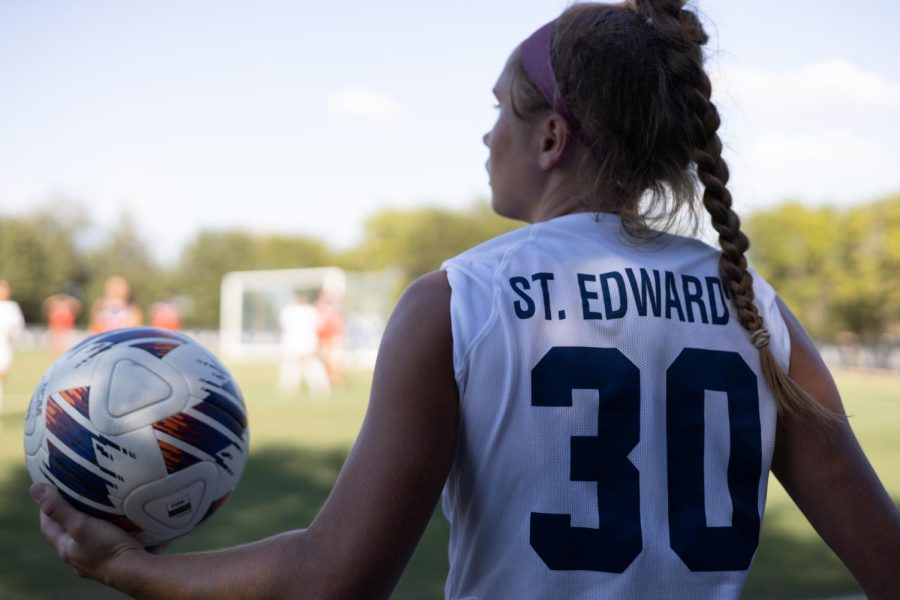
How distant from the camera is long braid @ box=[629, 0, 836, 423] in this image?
58.6 inches

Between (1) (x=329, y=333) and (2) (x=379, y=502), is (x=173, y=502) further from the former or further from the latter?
(1) (x=329, y=333)

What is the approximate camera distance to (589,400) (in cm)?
135

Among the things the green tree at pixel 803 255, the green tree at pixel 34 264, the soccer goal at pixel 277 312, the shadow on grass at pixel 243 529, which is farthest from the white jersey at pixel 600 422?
the green tree at pixel 34 264

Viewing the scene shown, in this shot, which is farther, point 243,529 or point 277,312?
point 277,312

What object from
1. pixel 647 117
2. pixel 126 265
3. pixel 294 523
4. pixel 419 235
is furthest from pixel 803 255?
pixel 126 265

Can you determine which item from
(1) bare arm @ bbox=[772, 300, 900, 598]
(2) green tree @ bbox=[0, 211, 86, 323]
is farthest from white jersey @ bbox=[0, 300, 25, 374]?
(2) green tree @ bbox=[0, 211, 86, 323]

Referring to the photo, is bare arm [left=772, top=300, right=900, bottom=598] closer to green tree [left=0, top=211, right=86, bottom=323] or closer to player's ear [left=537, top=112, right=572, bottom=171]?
player's ear [left=537, top=112, right=572, bottom=171]

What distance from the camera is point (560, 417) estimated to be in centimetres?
132

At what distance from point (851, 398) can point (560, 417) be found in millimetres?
22129

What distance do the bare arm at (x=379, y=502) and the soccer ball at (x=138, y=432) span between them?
16.6 inches

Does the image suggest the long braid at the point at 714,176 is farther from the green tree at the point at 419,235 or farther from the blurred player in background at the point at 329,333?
the green tree at the point at 419,235

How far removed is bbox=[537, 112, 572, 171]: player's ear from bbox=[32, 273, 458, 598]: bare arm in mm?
357

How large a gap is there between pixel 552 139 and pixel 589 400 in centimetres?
47

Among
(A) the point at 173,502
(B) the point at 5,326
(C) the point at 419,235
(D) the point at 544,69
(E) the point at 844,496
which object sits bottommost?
(C) the point at 419,235
